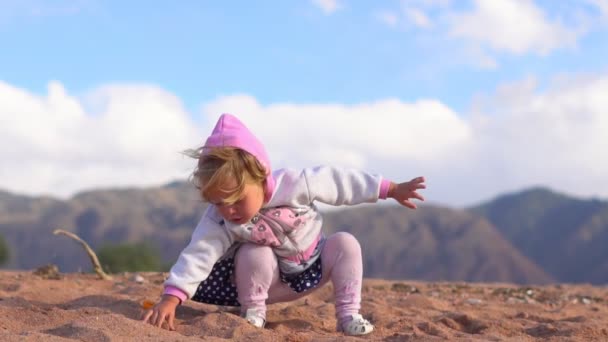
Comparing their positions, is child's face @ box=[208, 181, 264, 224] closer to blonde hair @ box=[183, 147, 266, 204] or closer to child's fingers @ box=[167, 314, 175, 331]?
blonde hair @ box=[183, 147, 266, 204]

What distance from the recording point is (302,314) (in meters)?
4.59

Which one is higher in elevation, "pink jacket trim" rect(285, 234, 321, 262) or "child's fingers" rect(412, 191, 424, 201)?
"child's fingers" rect(412, 191, 424, 201)

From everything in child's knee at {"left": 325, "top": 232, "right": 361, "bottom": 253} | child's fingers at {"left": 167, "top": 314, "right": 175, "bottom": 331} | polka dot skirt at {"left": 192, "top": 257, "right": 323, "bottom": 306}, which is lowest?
child's fingers at {"left": 167, "top": 314, "right": 175, "bottom": 331}

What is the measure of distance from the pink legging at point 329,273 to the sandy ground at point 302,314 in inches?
7.0

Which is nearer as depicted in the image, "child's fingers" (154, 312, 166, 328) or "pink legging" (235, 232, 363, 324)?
"child's fingers" (154, 312, 166, 328)

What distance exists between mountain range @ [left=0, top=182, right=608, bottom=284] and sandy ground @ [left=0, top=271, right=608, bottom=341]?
180ft

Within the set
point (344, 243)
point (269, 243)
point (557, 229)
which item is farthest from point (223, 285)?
point (557, 229)

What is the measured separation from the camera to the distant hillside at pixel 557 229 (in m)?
73.1

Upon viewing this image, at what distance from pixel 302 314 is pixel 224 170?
136 centimetres

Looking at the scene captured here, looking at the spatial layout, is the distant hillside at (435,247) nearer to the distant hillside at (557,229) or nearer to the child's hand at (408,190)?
the distant hillside at (557,229)

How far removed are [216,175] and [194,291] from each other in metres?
0.73

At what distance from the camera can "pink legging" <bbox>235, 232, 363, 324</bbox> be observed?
397 cm

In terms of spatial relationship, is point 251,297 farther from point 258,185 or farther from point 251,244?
point 258,185

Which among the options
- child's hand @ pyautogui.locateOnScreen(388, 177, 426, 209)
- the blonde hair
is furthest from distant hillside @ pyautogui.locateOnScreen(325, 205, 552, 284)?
the blonde hair
